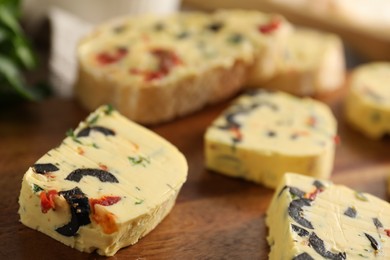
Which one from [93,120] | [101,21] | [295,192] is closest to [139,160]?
[93,120]

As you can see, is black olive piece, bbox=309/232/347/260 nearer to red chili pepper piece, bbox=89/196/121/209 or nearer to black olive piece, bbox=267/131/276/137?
red chili pepper piece, bbox=89/196/121/209

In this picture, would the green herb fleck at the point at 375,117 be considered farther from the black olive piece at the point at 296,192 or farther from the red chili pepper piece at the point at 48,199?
the red chili pepper piece at the point at 48,199

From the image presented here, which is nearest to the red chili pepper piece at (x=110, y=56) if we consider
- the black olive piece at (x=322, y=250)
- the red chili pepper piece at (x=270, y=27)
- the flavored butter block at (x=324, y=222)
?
the red chili pepper piece at (x=270, y=27)

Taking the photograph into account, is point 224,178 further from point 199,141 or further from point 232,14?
point 232,14

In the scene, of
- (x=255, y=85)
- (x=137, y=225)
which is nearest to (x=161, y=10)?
(x=255, y=85)

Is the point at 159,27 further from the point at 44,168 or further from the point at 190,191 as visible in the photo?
the point at 44,168

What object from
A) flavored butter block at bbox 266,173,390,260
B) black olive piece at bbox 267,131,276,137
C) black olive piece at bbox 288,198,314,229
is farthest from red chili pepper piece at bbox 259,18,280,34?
black olive piece at bbox 288,198,314,229
